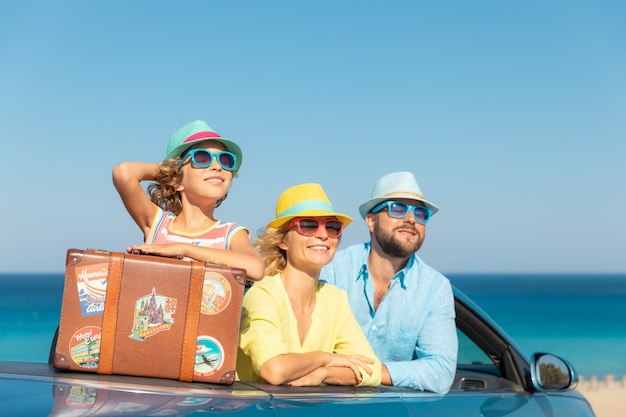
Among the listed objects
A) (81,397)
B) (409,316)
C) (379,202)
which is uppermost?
(379,202)

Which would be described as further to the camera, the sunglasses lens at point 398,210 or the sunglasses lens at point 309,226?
the sunglasses lens at point 398,210

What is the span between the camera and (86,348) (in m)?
2.76

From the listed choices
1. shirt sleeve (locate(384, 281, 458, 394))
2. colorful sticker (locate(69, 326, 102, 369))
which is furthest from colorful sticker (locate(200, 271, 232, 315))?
shirt sleeve (locate(384, 281, 458, 394))

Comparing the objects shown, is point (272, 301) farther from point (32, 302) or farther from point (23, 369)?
point (32, 302)

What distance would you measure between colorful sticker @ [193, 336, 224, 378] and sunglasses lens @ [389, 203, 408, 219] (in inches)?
76.2

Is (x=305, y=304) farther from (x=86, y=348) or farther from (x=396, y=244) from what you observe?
(x=86, y=348)

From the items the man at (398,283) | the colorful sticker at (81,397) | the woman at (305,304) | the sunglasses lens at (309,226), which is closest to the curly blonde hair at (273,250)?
the woman at (305,304)

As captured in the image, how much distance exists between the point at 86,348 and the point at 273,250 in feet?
3.65

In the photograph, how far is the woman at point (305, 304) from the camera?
3.27 m

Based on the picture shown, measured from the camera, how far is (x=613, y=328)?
3978 centimetres

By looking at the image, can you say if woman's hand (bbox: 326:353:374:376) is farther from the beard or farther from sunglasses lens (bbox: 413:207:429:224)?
sunglasses lens (bbox: 413:207:429:224)

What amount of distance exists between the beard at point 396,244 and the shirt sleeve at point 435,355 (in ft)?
1.27

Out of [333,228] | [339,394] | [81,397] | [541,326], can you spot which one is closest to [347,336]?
[333,228]

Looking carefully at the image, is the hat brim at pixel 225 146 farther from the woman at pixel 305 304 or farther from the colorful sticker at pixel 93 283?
the colorful sticker at pixel 93 283
